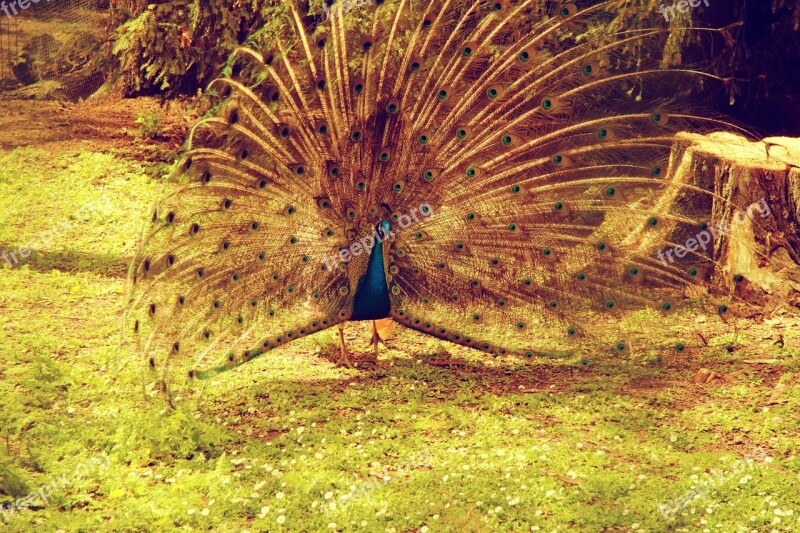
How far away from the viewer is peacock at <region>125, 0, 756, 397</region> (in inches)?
233

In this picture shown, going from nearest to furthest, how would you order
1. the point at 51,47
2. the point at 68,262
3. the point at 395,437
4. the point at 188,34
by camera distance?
the point at 395,437
the point at 68,262
the point at 188,34
the point at 51,47

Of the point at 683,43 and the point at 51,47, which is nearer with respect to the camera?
the point at 683,43

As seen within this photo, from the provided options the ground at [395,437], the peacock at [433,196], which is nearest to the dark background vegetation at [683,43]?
the peacock at [433,196]

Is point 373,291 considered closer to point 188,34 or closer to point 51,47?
point 188,34

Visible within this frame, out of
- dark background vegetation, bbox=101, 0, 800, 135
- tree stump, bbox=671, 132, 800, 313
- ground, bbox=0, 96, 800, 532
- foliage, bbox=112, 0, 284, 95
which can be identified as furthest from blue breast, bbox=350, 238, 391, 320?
foliage, bbox=112, 0, 284, 95

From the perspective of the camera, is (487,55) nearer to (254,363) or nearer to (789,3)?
(254,363)

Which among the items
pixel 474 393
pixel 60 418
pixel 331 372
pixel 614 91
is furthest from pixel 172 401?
pixel 614 91

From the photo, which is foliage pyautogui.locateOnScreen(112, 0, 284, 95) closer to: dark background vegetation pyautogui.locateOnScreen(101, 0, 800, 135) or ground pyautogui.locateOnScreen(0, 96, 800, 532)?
dark background vegetation pyautogui.locateOnScreen(101, 0, 800, 135)

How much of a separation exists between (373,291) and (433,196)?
86 cm

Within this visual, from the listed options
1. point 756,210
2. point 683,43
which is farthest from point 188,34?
point 756,210

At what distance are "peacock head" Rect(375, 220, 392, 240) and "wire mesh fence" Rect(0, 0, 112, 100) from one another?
376 inches

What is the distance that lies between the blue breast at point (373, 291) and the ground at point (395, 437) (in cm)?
75

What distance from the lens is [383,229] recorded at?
6.16 metres

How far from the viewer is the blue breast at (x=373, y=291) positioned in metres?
6.20
